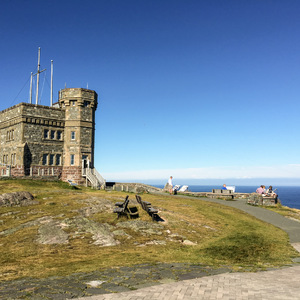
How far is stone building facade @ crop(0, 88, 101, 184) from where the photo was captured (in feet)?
124

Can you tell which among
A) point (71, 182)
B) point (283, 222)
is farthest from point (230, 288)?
point (71, 182)

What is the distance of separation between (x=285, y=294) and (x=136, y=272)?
367cm

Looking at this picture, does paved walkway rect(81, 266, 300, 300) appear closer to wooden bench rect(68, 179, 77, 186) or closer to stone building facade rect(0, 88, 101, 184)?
wooden bench rect(68, 179, 77, 186)

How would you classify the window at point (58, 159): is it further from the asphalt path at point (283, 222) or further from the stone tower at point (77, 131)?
the asphalt path at point (283, 222)

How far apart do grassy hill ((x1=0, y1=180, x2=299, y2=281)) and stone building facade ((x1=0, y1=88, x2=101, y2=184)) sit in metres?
20.9

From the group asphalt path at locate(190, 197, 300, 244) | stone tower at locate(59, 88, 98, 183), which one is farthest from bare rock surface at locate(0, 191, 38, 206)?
stone tower at locate(59, 88, 98, 183)

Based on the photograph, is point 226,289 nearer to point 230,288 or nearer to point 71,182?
point 230,288

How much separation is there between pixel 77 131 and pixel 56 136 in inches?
117

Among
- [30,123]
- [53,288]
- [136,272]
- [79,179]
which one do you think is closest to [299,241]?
[136,272]

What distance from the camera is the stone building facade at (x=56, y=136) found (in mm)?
37812

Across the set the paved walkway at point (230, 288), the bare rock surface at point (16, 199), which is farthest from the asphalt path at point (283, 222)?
the bare rock surface at point (16, 199)

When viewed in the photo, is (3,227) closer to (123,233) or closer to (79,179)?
(123,233)

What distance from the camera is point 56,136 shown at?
39969mm

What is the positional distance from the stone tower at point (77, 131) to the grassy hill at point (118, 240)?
20979mm
